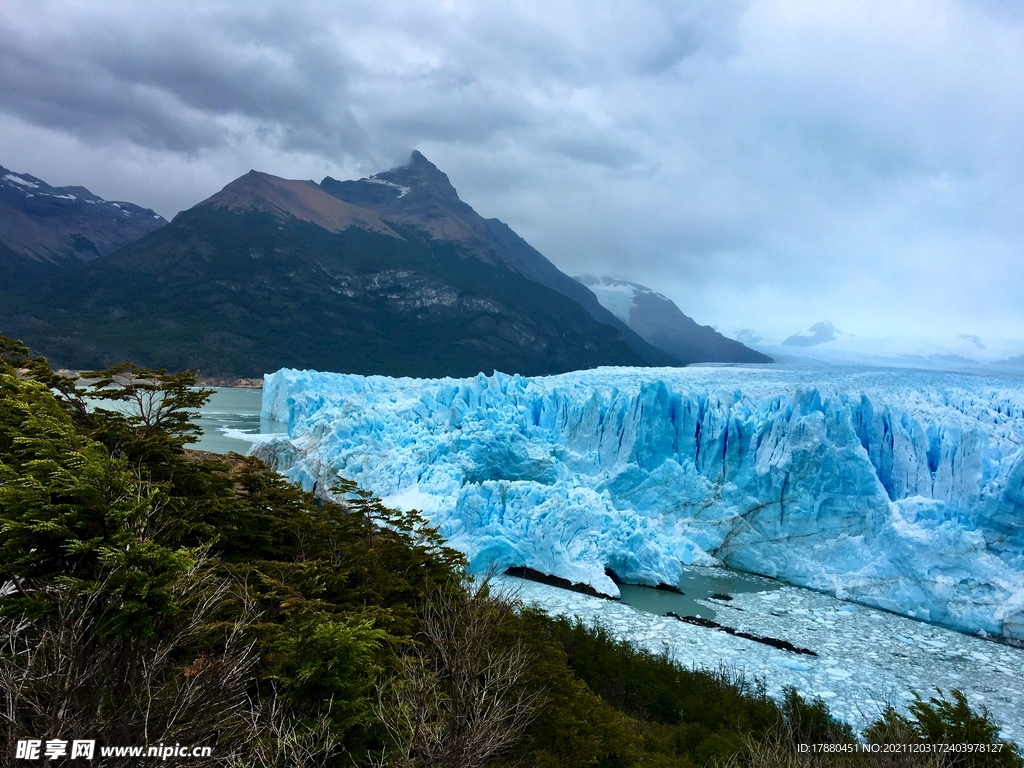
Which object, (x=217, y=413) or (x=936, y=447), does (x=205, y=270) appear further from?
(x=936, y=447)

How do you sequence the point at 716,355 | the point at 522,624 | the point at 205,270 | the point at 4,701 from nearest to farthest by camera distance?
the point at 4,701 → the point at 522,624 → the point at 205,270 → the point at 716,355

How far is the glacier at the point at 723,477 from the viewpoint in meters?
13.8

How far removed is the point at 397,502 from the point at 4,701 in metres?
13.9

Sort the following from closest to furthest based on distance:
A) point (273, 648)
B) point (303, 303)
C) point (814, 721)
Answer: point (273, 648)
point (814, 721)
point (303, 303)

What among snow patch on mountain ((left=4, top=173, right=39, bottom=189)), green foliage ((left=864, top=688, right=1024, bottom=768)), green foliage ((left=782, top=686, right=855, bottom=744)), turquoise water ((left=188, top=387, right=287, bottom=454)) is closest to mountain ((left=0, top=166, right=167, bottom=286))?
snow patch on mountain ((left=4, top=173, right=39, bottom=189))

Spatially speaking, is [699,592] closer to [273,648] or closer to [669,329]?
[273,648]

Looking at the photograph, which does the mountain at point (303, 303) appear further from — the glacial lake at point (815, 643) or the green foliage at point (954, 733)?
the green foliage at point (954, 733)

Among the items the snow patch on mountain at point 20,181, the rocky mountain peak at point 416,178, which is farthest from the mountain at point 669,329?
the snow patch on mountain at point 20,181

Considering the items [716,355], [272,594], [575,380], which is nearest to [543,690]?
[272,594]

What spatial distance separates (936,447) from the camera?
54.2 ft

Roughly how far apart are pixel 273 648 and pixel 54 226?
535 feet

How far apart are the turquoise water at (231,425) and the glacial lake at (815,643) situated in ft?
44.2

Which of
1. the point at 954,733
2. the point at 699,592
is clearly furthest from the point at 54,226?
the point at 954,733

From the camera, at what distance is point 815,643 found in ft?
37.9
